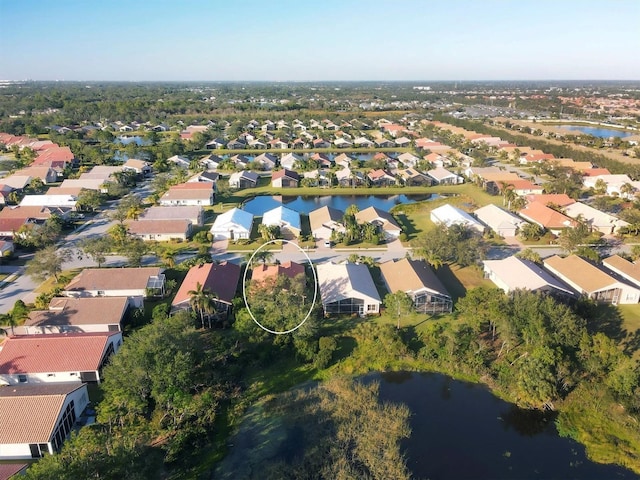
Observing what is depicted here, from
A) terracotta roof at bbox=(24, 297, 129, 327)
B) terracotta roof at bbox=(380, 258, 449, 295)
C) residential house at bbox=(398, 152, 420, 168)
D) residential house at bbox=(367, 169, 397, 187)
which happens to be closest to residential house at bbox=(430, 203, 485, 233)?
terracotta roof at bbox=(380, 258, 449, 295)

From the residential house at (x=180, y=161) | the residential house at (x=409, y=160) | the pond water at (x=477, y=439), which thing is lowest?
the pond water at (x=477, y=439)

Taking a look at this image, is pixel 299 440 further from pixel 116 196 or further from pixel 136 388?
pixel 116 196

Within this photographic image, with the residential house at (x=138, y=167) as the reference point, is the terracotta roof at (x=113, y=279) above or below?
below

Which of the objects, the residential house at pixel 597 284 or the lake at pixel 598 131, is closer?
the residential house at pixel 597 284

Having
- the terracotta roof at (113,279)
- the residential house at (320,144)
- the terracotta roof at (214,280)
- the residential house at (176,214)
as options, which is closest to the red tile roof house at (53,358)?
the terracotta roof at (214,280)

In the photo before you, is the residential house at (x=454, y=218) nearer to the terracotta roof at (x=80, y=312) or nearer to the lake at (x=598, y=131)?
the terracotta roof at (x=80, y=312)

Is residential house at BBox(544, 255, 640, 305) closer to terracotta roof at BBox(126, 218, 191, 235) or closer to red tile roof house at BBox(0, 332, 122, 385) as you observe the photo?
red tile roof house at BBox(0, 332, 122, 385)
